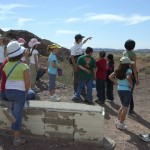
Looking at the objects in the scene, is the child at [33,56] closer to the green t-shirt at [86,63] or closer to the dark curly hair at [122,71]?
the green t-shirt at [86,63]

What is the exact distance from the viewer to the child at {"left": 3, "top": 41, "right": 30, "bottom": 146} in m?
6.19

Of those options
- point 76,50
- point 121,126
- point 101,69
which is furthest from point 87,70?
point 121,126

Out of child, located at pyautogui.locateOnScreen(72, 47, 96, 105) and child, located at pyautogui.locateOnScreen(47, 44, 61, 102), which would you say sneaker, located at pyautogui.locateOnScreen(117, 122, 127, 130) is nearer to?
child, located at pyautogui.locateOnScreen(72, 47, 96, 105)

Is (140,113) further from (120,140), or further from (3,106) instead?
(3,106)

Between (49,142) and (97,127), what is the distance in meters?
0.90

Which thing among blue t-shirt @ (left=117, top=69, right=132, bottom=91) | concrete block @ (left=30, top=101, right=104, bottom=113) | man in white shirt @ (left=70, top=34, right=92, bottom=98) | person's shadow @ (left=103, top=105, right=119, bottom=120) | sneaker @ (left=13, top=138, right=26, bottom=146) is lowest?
person's shadow @ (left=103, top=105, right=119, bottom=120)

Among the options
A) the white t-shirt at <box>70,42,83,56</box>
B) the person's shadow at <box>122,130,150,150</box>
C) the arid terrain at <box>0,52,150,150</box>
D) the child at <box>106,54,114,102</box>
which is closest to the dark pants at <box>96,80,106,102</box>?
the arid terrain at <box>0,52,150,150</box>

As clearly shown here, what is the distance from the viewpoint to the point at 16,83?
6.27 m

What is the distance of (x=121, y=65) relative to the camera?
7.70 m

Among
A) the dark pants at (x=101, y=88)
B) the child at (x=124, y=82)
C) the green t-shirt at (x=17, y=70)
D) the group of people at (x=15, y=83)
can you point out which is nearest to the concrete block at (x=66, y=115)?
the group of people at (x=15, y=83)

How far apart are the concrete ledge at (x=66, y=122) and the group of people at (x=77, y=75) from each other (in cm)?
35

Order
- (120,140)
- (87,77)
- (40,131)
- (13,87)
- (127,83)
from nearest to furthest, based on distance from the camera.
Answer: (13,87), (40,131), (120,140), (127,83), (87,77)

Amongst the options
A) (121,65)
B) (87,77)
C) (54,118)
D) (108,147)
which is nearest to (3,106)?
(54,118)

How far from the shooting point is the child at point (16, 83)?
244 inches
